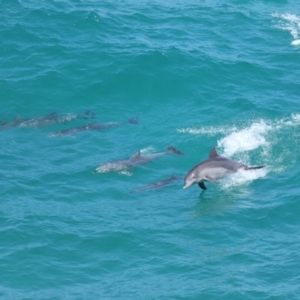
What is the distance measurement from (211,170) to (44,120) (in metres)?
12.6

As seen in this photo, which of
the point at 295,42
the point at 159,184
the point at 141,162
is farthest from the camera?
the point at 295,42

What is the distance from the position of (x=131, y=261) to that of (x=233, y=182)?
28.0ft

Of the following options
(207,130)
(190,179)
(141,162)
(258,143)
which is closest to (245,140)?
(258,143)

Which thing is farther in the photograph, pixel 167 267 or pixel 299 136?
pixel 299 136

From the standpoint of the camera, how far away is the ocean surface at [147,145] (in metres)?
30.2

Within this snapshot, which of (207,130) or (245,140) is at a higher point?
(207,130)

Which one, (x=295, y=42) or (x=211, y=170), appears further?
(x=295, y=42)

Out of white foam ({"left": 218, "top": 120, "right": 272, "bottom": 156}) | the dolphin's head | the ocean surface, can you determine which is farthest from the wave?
the dolphin's head

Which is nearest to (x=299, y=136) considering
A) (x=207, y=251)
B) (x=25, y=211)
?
(x=207, y=251)

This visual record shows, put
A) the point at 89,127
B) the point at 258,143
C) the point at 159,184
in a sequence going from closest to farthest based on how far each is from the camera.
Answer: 1. the point at 159,184
2. the point at 258,143
3. the point at 89,127

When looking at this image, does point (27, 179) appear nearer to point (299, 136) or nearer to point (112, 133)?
point (112, 133)

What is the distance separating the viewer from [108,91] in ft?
160

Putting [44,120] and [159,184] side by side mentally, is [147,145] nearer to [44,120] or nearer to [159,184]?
[159,184]

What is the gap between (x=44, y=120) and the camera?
44.6m
